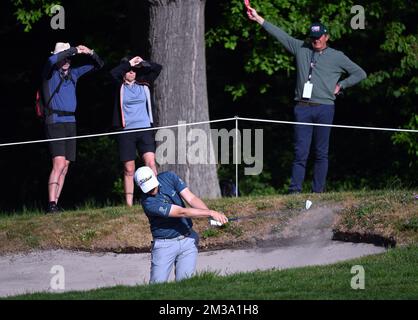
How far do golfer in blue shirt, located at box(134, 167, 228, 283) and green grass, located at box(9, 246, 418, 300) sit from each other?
27.0 inches

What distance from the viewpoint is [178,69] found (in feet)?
62.8

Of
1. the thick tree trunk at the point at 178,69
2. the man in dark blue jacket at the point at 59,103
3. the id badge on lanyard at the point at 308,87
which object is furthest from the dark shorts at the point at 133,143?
the id badge on lanyard at the point at 308,87

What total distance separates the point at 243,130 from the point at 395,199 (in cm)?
875

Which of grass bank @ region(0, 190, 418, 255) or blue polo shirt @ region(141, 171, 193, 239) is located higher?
blue polo shirt @ region(141, 171, 193, 239)

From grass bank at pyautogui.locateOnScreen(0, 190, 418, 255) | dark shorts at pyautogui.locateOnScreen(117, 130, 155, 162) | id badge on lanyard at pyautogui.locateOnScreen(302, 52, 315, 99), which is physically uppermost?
id badge on lanyard at pyautogui.locateOnScreen(302, 52, 315, 99)

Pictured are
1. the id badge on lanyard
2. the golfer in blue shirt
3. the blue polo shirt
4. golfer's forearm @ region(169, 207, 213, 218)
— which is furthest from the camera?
the id badge on lanyard

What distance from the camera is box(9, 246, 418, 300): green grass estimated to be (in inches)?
504

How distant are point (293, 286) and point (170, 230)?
186 centimetres

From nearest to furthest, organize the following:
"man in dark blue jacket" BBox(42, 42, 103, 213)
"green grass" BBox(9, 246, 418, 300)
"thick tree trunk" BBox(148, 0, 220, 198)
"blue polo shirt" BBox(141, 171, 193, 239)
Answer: "green grass" BBox(9, 246, 418, 300) < "blue polo shirt" BBox(141, 171, 193, 239) < "man in dark blue jacket" BBox(42, 42, 103, 213) < "thick tree trunk" BBox(148, 0, 220, 198)

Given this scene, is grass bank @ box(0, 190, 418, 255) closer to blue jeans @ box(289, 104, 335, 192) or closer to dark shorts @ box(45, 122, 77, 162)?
blue jeans @ box(289, 104, 335, 192)

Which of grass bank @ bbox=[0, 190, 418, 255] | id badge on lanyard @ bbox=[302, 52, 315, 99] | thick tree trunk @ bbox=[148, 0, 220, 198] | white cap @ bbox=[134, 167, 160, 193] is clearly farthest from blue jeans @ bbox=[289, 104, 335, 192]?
white cap @ bbox=[134, 167, 160, 193]

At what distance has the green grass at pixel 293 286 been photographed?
12.8 m

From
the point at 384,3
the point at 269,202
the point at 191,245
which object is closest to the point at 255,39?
the point at 384,3

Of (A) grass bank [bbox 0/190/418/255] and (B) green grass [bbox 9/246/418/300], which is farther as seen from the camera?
(A) grass bank [bbox 0/190/418/255]
